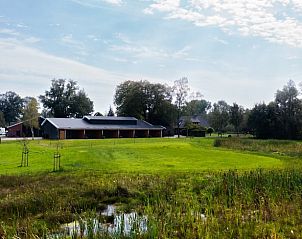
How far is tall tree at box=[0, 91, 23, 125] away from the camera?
5630 inches

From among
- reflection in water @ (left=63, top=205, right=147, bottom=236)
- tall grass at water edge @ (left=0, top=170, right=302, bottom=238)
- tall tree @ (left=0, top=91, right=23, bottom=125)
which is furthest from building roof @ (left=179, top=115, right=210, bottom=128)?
reflection in water @ (left=63, top=205, right=147, bottom=236)

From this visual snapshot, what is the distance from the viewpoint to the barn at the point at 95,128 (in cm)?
8000

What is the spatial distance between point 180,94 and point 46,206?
9266 centimetres

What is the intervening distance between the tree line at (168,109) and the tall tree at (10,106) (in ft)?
68.3

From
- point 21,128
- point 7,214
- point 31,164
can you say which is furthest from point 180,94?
point 7,214

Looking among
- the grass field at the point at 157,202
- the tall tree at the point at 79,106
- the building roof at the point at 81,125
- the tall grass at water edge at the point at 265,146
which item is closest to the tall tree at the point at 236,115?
the building roof at the point at 81,125

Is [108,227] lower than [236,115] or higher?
lower

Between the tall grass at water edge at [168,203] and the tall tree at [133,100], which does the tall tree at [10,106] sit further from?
the tall grass at water edge at [168,203]

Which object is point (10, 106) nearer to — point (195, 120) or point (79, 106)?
point (79, 106)

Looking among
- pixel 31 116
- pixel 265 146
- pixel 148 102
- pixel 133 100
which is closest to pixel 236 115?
pixel 148 102

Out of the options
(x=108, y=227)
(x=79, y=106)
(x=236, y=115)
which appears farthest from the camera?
(x=79, y=106)

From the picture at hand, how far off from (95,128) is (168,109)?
90.5 ft

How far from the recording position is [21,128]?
3676 inches

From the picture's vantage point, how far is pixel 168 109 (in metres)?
105
